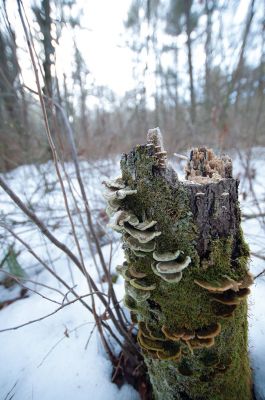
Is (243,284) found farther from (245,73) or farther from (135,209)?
(245,73)

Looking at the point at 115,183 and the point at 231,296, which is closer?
the point at 231,296

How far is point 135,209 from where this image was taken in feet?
3.40

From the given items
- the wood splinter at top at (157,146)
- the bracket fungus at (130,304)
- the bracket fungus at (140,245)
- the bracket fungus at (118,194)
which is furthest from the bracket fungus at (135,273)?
the wood splinter at top at (157,146)

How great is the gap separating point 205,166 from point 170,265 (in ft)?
1.75

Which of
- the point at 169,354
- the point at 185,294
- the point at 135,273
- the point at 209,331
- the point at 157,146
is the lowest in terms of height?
the point at 169,354

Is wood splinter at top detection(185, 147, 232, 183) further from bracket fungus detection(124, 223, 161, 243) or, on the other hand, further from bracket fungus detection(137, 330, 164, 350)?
bracket fungus detection(137, 330, 164, 350)

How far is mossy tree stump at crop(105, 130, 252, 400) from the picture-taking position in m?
0.94

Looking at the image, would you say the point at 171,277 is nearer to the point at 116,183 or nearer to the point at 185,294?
the point at 185,294

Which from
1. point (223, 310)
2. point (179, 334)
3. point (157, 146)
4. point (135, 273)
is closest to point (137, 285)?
point (135, 273)

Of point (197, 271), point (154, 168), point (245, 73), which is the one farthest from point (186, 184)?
point (245, 73)

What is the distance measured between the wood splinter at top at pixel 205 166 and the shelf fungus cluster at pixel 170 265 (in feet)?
1.17

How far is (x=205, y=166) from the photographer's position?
46.1 inches

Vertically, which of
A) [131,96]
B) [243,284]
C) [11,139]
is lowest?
[243,284]

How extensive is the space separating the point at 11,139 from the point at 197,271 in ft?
20.8
